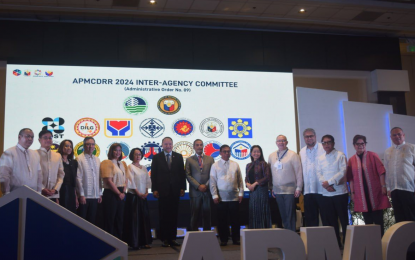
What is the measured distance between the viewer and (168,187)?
5.42 meters

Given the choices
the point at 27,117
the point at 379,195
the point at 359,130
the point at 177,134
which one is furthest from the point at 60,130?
the point at 359,130

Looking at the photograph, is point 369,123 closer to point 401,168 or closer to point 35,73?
point 401,168

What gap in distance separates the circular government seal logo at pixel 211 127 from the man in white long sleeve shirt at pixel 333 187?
2686mm

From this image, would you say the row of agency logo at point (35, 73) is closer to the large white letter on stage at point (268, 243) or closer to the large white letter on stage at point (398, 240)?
the large white letter on stage at point (268, 243)

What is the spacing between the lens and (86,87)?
6.93 meters

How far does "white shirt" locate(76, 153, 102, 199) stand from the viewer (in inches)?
195

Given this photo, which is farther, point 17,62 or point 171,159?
point 17,62

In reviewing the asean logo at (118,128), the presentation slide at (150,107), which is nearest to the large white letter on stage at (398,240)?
the presentation slide at (150,107)

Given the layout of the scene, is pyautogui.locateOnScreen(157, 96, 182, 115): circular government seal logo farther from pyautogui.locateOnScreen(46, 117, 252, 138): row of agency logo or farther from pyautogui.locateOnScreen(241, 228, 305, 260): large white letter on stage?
pyautogui.locateOnScreen(241, 228, 305, 260): large white letter on stage

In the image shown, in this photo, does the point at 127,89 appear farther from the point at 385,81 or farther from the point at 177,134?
the point at 385,81

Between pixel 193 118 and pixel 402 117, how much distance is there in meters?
4.20

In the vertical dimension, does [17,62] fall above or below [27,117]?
above

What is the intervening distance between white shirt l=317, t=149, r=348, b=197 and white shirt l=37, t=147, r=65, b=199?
9.72 ft

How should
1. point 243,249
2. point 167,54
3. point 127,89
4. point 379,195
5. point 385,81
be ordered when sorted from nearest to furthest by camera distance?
point 243,249 < point 379,195 < point 127,89 < point 167,54 < point 385,81
